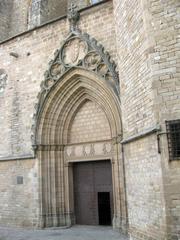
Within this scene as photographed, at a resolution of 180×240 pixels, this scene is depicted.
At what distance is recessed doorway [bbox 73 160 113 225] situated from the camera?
8555 millimetres

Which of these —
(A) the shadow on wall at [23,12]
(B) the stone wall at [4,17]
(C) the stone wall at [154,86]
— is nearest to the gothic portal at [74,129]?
(C) the stone wall at [154,86]

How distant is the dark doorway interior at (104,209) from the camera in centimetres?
849

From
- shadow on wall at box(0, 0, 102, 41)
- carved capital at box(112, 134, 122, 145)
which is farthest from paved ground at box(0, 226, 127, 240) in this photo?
shadow on wall at box(0, 0, 102, 41)

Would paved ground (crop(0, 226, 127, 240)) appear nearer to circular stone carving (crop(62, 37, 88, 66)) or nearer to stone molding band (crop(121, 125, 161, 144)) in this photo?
stone molding band (crop(121, 125, 161, 144))

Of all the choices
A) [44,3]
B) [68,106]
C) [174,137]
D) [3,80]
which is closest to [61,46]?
[68,106]

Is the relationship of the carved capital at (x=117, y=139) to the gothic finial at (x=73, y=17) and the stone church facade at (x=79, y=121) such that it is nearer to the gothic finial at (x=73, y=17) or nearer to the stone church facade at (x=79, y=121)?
the stone church facade at (x=79, y=121)

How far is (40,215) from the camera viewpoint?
855 centimetres

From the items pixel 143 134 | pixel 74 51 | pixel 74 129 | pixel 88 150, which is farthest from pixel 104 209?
pixel 74 51

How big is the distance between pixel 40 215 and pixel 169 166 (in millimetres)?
4944

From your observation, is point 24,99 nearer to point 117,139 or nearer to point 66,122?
point 66,122

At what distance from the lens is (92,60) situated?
27.1 ft

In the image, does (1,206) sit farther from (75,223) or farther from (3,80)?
(3,80)

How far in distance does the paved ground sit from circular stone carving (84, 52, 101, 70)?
14.3 feet

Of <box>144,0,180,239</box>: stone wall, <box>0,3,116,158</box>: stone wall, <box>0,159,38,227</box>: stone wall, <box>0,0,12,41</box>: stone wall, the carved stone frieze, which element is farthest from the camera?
<box>0,0,12,41</box>: stone wall
